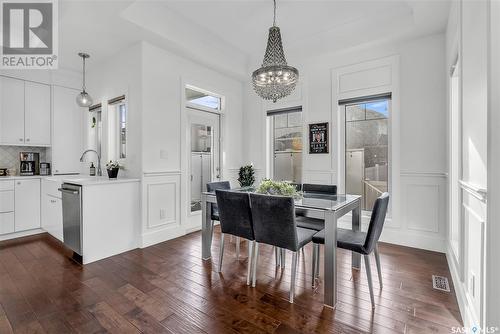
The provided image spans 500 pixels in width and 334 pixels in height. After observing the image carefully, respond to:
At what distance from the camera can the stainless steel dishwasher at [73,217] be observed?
114 inches

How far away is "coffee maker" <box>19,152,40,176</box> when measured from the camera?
4.24 metres

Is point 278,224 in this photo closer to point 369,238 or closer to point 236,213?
point 236,213

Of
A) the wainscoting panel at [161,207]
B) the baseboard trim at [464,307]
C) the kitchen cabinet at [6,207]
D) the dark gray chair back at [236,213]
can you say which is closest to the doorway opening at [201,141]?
the wainscoting panel at [161,207]

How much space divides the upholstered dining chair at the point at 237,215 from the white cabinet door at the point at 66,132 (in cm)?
375

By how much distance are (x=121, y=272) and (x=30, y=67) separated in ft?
12.7

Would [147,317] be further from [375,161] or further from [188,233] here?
[375,161]

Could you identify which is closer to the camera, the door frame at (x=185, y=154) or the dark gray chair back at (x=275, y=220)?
the dark gray chair back at (x=275, y=220)

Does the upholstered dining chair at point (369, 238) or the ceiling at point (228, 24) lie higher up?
the ceiling at point (228, 24)

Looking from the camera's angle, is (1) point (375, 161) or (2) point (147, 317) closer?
(2) point (147, 317)

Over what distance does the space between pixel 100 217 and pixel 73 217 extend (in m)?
0.32

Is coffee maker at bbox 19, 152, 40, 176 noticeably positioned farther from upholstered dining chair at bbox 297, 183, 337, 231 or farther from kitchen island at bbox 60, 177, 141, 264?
upholstered dining chair at bbox 297, 183, 337, 231

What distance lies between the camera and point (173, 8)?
3311 millimetres

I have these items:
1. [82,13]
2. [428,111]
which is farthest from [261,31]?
[428,111]

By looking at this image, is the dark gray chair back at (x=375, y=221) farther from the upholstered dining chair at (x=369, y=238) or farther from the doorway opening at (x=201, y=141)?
the doorway opening at (x=201, y=141)
